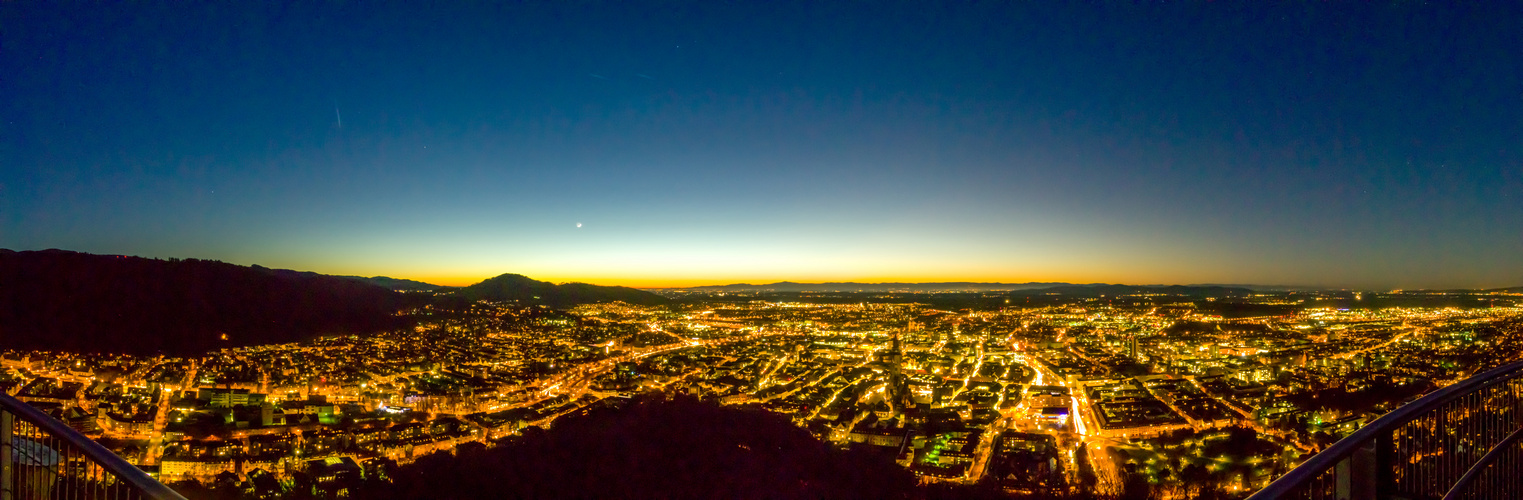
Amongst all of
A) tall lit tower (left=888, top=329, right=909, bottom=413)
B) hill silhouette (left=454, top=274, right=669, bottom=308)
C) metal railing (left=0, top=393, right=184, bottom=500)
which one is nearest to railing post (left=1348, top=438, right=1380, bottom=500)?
metal railing (left=0, top=393, right=184, bottom=500)

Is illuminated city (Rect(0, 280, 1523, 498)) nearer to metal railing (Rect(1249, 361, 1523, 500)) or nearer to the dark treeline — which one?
the dark treeline

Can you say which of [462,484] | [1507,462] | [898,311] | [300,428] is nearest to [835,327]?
[898,311]

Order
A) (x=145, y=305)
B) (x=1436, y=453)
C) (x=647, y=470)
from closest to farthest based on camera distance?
1. (x=1436, y=453)
2. (x=647, y=470)
3. (x=145, y=305)

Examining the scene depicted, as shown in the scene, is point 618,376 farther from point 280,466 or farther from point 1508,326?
point 1508,326

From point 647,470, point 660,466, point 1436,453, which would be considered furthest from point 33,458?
point 660,466

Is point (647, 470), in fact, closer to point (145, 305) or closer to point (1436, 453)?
point (1436, 453)

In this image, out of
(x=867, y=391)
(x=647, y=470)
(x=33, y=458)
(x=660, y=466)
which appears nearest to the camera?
(x=33, y=458)

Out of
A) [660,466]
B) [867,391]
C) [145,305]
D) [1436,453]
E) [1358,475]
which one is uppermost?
[1358,475]
